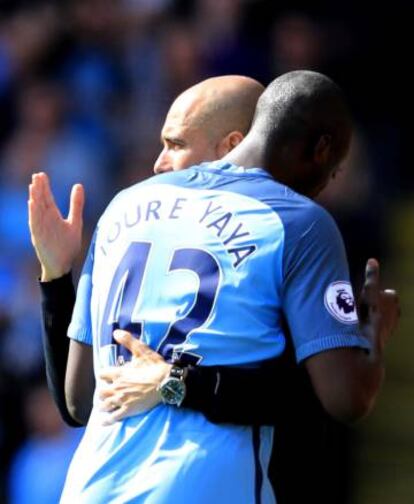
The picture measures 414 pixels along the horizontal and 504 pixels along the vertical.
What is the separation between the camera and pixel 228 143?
4.68 m

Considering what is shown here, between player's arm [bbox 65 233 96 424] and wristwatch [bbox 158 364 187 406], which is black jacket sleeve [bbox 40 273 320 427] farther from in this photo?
player's arm [bbox 65 233 96 424]

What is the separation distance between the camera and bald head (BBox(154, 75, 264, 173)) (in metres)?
4.65

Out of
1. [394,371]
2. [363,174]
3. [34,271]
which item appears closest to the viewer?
[394,371]

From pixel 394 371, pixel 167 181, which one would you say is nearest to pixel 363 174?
pixel 394 371

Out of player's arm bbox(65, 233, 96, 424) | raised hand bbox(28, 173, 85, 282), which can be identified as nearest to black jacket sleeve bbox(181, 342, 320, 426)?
player's arm bbox(65, 233, 96, 424)

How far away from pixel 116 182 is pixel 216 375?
5162 mm

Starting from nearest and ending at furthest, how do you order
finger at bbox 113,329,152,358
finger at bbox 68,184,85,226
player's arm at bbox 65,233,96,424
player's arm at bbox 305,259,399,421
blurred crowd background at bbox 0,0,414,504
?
1. player's arm at bbox 305,259,399,421
2. finger at bbox 113,329,152,358
3. player's arm at bbox 65,233,96,424
4. finger at bbox 68,184,85,226
5. blurred crowd background at bbox 0,0,414,504

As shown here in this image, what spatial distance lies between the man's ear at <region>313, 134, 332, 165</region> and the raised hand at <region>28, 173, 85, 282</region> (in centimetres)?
79

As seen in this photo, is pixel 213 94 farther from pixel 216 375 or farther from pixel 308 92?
pixel 216 375

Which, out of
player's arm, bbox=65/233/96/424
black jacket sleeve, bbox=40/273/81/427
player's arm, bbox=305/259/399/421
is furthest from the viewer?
black jacket sleeve, bbox=40/273/81/427

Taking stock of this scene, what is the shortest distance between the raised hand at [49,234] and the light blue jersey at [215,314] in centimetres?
48

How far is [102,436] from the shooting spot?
158 inches

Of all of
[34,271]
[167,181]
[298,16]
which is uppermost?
[167,181]

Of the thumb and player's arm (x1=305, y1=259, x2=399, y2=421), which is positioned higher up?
the thumb
